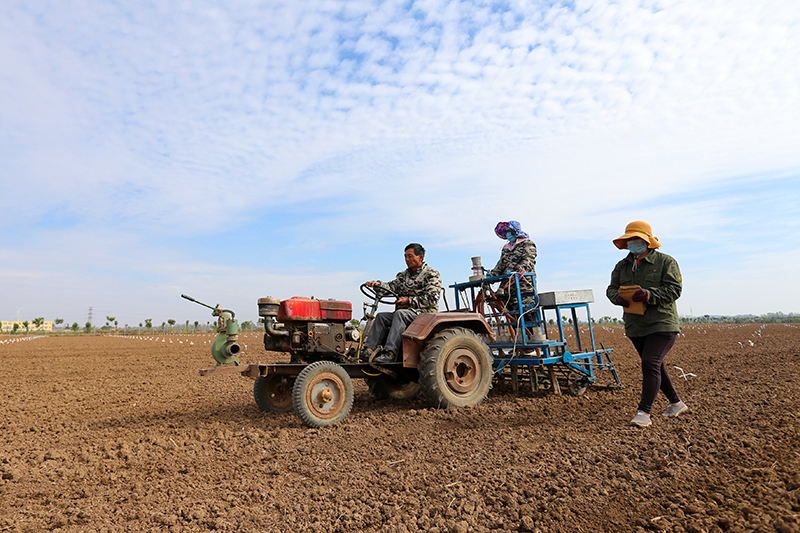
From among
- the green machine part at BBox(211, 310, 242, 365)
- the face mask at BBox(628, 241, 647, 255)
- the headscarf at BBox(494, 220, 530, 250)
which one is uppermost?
the headscarf at BBox(494, 220, 530, 250)

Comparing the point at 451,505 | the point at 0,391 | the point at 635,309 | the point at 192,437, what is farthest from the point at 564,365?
the point at 0,391

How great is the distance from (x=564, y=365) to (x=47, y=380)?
32.1ft

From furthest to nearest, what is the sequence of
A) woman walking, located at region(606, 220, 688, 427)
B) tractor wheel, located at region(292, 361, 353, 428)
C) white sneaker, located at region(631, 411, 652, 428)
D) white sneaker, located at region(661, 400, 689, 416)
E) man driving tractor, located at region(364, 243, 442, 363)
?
man driving tractor, located at region(364, 243, 442, 363), tractor wheel, located at region(292, 361, 353, 428), white sneaker, located at region(661, 400, 689, 416), woman walking, located at region(606, 220, 688, 427), white sneaker, located at region(631, 411, 652, 428)

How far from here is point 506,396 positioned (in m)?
5.91

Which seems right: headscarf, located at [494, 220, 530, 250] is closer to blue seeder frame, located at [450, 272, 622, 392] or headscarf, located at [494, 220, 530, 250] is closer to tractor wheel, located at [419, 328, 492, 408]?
blue seeder frame, located at [450, 272, 622, 392]

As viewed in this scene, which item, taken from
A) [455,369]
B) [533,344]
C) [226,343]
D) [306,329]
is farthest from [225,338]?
[533,344]

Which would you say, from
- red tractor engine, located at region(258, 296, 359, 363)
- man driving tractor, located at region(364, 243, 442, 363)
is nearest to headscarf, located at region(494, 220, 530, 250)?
man driving tractor, located at region(364, 243, 442, 363)

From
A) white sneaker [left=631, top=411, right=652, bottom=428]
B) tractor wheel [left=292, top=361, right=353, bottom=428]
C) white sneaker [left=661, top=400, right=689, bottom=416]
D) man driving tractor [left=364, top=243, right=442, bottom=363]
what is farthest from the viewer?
man driving tractor [left=364, top=243, right=442, bottom=363]

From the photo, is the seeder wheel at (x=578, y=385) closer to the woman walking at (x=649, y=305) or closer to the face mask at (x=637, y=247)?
the woman walking at (x=649, y=305)

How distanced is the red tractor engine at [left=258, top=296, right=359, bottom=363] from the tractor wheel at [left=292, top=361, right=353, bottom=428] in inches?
17.2

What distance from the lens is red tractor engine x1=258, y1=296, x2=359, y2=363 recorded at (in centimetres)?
488

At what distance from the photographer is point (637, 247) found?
429 cm

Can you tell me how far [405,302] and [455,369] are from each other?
0.93 meters

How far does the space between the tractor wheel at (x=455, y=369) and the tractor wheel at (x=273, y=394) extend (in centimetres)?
150
